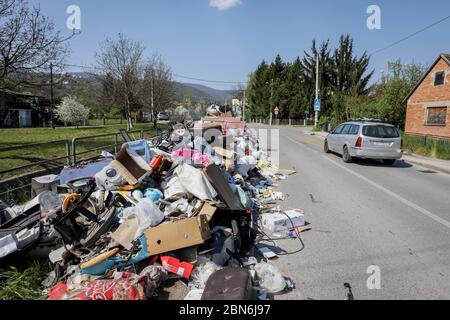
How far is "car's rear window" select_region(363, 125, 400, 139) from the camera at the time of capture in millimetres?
11170

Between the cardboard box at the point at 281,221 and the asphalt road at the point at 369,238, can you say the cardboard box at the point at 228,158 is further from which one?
the cardboard box at the point at 281,221

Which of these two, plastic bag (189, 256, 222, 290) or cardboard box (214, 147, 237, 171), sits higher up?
cardboard box (214, 147, 237, 171)

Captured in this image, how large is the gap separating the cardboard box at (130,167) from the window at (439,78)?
24163 millimetres

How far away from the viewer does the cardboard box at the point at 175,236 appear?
11.8 feet

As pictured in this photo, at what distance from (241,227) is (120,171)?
223 centimetres

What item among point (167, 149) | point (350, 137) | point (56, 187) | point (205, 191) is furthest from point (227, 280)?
point (350, 137)

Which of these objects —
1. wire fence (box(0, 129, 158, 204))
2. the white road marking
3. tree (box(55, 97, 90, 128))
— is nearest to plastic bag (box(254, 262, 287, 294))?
the white road marking

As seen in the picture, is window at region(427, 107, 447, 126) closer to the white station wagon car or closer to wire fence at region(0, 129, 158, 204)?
the white station wagon car

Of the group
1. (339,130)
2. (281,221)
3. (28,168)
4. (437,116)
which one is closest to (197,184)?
(281,221)

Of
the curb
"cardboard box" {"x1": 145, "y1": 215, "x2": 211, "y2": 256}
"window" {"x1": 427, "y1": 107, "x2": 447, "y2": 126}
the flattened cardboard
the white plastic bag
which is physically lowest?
the curb

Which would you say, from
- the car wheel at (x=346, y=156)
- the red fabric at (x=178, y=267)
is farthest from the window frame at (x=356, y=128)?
the red fabric at (x=178, y=267)

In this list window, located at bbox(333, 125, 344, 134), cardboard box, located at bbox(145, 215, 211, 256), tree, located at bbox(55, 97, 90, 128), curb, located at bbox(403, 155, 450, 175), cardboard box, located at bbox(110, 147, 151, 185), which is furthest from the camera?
tree, located at bbox(55, 97, 90, 128)

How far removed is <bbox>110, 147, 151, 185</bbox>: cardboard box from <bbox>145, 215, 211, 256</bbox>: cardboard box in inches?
67.5

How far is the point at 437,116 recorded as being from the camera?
22.5 m
